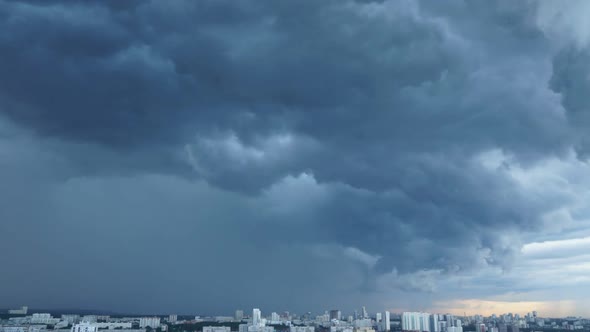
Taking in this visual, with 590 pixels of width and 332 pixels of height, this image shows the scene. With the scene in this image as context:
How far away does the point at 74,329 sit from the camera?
75.6 meters

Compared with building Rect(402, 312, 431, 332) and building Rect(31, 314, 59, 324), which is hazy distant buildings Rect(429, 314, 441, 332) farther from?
building Rect(31, 314, 59, 324)

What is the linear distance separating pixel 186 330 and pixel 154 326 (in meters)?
18.9

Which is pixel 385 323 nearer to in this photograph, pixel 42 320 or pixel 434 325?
pixel 434 325

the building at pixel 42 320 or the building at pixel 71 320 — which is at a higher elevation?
the building at pixel 42 320

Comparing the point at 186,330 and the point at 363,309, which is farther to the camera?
the point at 363,309

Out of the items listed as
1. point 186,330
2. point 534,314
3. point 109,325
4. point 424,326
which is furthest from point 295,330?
point 534,314

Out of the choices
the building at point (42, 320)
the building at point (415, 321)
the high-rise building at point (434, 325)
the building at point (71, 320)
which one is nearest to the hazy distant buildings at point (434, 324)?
the high-rise building at point (434, 325)

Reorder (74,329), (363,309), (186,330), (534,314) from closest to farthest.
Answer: (74,329) → (186,330) → (363,309) → (534,314)

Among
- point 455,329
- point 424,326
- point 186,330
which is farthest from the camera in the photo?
point 424,326

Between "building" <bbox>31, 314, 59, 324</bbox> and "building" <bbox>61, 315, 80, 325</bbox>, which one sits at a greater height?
"building" <bbox>31, 314, 59, 324</bbox>

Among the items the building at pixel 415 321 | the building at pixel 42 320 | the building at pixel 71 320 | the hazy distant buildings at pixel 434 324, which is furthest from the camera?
the building at pixel 71 320

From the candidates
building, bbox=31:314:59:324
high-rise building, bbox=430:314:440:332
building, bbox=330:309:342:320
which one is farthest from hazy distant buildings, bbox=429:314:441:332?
building, bbox=31:314:59:324

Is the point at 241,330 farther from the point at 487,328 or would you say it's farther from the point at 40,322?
the point at 487,328

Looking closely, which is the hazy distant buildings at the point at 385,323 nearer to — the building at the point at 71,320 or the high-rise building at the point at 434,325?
the high-rise building at the point at 434,325
